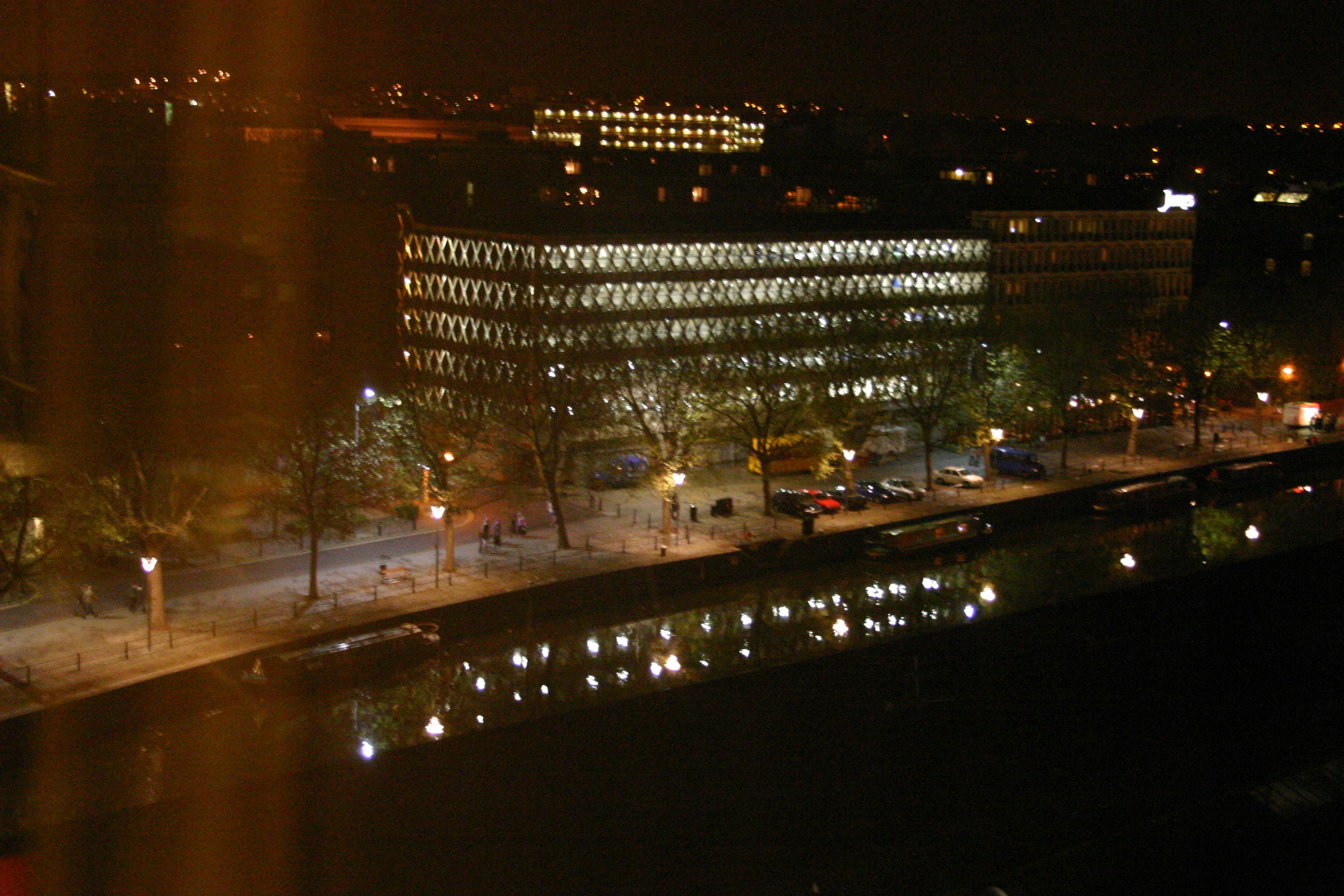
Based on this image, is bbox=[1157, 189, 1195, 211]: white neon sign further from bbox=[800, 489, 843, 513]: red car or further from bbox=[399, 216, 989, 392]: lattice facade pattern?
bbox=[800, 489, 843, 513]: red car

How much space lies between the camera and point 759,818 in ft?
48.1

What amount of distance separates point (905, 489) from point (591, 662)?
48.9 feet

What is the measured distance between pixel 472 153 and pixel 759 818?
55354 millimetres

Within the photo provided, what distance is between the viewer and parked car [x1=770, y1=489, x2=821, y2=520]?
3278 centimetres

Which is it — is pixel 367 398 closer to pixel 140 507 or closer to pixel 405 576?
pixel 405 576

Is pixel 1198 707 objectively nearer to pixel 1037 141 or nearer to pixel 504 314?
pixel 504 314

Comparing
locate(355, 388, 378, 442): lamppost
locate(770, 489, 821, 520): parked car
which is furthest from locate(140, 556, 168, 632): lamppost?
locate(770, 489, 821, 520): parked car

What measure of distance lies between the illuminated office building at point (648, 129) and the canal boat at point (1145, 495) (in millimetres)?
72466

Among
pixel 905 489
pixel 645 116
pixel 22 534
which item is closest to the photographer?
pixel 22 534

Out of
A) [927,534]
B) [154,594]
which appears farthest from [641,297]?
[154,594]

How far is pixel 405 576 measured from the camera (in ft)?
87.7

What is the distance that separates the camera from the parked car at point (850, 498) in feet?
111

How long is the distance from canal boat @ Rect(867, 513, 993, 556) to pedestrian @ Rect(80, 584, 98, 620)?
59.0 feet

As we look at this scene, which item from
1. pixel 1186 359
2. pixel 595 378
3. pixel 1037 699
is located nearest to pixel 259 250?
pixel 595 378
